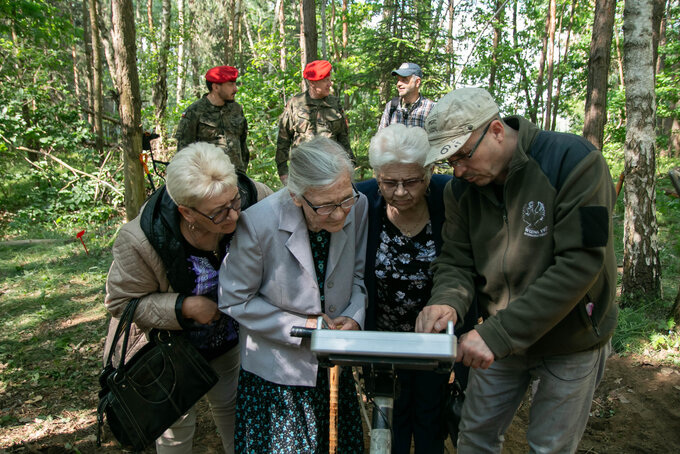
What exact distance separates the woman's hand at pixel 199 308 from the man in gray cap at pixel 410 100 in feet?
13.2

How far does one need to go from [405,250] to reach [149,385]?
1.35 m

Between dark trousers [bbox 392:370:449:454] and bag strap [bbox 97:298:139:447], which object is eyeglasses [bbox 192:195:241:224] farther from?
dark trousers [bbox 392:370:449:454]

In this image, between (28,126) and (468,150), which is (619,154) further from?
(28,126)

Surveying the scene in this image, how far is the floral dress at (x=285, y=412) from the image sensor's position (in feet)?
6.54

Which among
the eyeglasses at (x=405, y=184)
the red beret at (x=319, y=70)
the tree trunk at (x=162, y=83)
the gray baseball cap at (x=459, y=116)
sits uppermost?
the tree trunk at (x=162, y=83)

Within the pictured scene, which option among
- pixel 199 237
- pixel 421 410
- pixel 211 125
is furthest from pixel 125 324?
pixel 211 125

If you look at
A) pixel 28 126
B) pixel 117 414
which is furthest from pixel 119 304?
pixel 28 126

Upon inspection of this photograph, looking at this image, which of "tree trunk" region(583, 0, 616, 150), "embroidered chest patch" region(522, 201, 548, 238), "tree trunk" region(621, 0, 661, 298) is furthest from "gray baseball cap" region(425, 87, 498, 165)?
"tree trunk" region(583, 0, 616, 150)

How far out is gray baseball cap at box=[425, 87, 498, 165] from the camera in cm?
166

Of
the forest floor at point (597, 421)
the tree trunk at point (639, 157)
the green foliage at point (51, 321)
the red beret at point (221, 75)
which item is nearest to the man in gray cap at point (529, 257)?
the forest floor at point (597, 421)

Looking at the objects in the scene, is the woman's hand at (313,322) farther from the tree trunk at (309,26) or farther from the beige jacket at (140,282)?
the tree trunk at (309,26)

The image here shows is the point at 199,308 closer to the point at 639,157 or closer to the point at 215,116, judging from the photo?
the point at 639,157

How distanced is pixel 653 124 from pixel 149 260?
168 inches

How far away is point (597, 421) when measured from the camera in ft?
11.0
